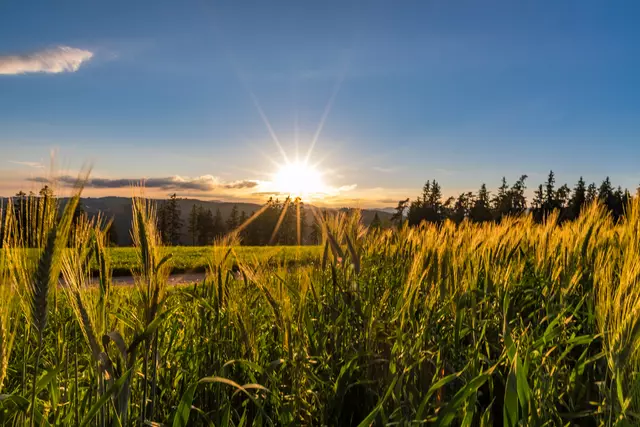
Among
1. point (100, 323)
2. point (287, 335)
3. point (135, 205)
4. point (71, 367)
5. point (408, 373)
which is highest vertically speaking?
point (135, 205)

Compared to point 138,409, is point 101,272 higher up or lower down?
higher up

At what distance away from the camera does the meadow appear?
47.9 inches

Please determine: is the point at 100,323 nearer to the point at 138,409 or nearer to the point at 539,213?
the point at 138,409

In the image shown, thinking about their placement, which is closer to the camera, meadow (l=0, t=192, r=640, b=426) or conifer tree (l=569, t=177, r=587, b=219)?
meadow (l=0, t=192, r=640, b=426)

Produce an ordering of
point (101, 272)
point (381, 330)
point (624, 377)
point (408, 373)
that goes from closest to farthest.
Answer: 1. point (624, 377)
2. point (101, 272)
3. point (408, 373)
4. point (381, 330)

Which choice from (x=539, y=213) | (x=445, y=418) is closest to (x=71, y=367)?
(x=445, y=418)

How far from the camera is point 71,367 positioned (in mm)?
2383

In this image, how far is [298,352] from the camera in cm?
168

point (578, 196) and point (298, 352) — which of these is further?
point (578, 196)

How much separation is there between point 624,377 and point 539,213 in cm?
7884

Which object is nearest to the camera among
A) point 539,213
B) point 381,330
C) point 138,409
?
point 138,409

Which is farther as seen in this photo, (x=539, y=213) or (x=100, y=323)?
(x=539, y=213)

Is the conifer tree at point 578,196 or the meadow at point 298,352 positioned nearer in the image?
the meadow at point 298,352

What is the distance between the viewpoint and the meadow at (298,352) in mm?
1218
